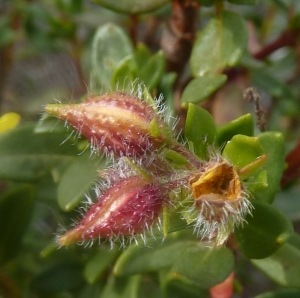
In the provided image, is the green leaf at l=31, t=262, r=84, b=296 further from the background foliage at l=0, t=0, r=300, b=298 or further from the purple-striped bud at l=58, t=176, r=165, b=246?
the purple-striped bud at l=58, t=176, r=165, b=246

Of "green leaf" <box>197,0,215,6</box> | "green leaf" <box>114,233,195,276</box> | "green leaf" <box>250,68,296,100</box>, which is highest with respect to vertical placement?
"green leaf" <box>197,0,215,6</box>

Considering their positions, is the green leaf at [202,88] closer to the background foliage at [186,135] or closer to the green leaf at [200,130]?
the background foliage at [186,135]

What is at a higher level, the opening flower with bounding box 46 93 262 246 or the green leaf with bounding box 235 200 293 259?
the opening flower with bounding box 46 93 262 246

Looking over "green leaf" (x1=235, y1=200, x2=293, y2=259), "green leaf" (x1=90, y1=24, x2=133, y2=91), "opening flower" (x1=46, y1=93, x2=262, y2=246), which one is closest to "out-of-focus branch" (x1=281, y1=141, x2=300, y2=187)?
"green leaf" (x1=235, y1=200, x2=293, y2=259)

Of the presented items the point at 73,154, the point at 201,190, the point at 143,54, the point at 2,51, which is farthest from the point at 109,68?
the point at 2,51

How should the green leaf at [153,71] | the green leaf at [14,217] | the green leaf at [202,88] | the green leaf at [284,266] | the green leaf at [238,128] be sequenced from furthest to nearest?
the green leaf at [14,217] → the green leaf at [153,71] → the green leaf at [202,88] → the green leaf at [284,266] → the green leaf at [238,128]

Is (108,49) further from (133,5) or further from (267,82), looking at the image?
(267,82)

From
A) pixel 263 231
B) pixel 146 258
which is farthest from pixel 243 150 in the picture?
pixel 146 258

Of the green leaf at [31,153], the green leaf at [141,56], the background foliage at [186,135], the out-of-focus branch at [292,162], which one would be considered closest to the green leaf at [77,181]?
the background foliage at [186,135]
